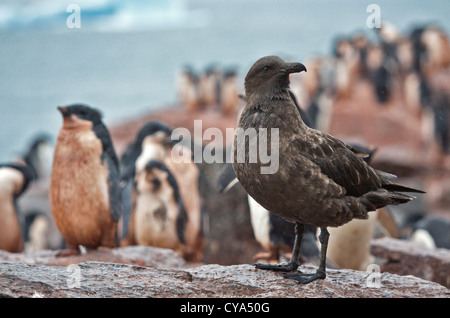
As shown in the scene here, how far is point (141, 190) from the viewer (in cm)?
548

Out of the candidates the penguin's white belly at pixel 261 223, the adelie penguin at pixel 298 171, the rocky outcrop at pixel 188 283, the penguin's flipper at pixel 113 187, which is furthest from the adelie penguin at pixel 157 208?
the adelie penguin at pixel 298 171

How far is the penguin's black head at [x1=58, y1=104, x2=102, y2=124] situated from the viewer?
4211mm

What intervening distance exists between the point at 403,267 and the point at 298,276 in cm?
229

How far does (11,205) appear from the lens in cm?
564

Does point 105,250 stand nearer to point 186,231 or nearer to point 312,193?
point 186,231

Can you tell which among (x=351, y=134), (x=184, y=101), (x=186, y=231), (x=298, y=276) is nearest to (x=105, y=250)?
(x=186, y=231)

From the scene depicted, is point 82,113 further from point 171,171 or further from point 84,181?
point 171,171

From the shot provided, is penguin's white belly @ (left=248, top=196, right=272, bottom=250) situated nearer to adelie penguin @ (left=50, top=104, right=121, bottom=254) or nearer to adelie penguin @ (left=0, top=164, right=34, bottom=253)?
adelie penguin @ (left=50, top=104, right=121, bottom=254)

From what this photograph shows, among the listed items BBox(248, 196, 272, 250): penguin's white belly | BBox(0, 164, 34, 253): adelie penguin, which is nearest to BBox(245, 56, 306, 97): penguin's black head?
BBox(248, 196, 272, 250): penguin's white belly

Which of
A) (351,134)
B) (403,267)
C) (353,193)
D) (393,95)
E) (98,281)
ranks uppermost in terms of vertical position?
(393,95)

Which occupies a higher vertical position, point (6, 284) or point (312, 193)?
point (312, 193)

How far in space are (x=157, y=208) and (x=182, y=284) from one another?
2.88m

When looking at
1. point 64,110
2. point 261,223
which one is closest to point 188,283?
point 261,223

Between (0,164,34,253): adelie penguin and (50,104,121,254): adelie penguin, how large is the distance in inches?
55.2
